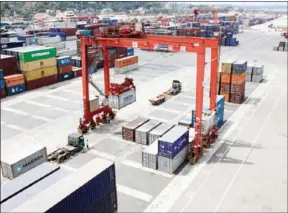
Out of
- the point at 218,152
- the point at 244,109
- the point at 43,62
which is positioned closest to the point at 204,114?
the point at 218,152

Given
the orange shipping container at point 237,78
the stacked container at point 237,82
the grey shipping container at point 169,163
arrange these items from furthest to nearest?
the orange shipping container at point 237,78, the stacked container at point 237,82, the grey shipping container at point 169,163

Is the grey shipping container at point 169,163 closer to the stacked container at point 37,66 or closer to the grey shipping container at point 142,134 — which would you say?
the grey shipping container at point 142,134

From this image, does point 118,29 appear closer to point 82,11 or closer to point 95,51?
point 95,51

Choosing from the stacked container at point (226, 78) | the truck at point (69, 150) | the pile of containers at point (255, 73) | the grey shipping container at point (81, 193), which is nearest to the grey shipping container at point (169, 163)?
the grey shipping container at point (81, 193)

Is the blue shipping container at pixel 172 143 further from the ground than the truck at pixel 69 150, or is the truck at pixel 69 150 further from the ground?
the blue shipping container at pixel 172 143

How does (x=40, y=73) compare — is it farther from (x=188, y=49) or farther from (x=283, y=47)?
(x=283, y=47)
